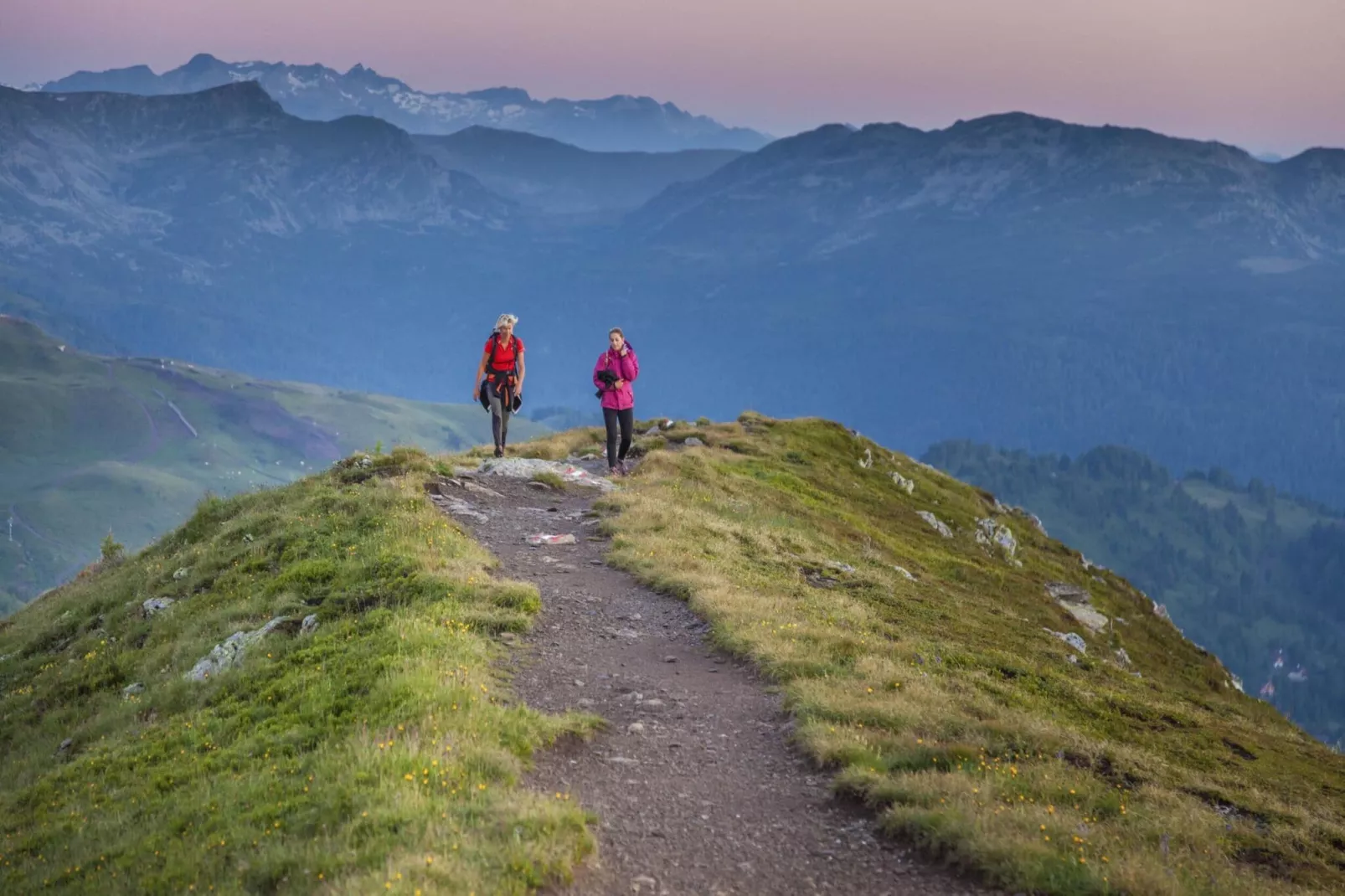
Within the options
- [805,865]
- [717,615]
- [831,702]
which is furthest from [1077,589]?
[805,865]

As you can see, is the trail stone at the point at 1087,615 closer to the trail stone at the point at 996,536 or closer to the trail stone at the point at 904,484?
the trail stone at the point at 996,536

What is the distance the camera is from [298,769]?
1264 centimetres

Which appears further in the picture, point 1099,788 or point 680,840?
point 1099,788

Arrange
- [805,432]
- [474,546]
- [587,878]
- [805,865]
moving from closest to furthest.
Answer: [587,878]
[805,865]
[474,546]
[805,432]

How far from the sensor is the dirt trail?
433 inches

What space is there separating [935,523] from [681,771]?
39.0 m

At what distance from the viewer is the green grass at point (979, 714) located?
11.7 m

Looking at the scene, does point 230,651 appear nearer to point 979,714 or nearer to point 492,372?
point 979,714

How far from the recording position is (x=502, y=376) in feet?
107

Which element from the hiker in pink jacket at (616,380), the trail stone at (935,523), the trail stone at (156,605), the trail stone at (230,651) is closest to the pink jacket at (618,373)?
the hiker in pink jacket at (616,380)

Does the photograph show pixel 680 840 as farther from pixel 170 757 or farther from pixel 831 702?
pixel 170 757

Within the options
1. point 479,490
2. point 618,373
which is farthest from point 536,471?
point 618,373

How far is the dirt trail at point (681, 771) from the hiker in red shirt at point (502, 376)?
11916mm

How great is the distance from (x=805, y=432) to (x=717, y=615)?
39.4 m
